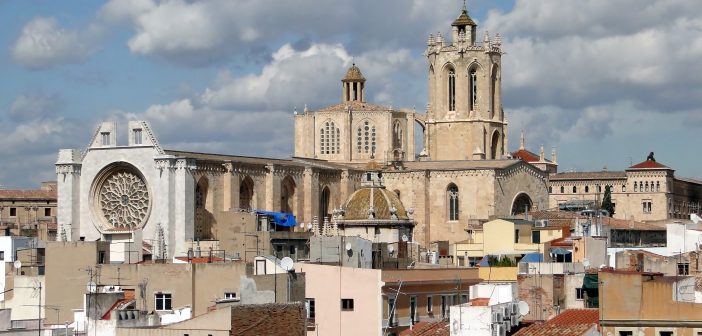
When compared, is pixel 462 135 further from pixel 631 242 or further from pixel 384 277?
pixel 384 277

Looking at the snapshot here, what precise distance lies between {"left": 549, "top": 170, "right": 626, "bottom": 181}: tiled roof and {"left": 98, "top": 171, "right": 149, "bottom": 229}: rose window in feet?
274

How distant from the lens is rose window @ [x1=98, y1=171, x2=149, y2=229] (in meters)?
103

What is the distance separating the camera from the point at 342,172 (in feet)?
380

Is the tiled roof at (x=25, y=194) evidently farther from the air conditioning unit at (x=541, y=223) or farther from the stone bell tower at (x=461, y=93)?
the air conditioning unit at (x=541, y=223)

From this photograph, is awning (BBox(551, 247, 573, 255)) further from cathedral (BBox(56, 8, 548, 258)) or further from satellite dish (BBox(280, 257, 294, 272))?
satellite dish (BBox(280, 257, 294, 272))

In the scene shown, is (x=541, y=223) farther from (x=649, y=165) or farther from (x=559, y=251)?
(x=649, y=165)

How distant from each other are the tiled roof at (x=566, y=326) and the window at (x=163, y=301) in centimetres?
1276

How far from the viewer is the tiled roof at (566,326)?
1493 inches

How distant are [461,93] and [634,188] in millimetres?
61840

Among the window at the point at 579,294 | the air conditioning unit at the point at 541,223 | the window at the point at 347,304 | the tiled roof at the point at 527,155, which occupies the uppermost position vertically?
the tiled roof at the point at 527,155

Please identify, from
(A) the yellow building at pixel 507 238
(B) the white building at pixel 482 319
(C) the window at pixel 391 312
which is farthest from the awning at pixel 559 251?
(B) the white building at pixel 482 319

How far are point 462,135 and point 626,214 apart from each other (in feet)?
174

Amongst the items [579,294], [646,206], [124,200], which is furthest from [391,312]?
[646,206]

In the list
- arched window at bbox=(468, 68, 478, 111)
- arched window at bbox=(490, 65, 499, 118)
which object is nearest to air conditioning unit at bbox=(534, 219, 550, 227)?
arched window at bbox=(468, 68, 478, 111)
